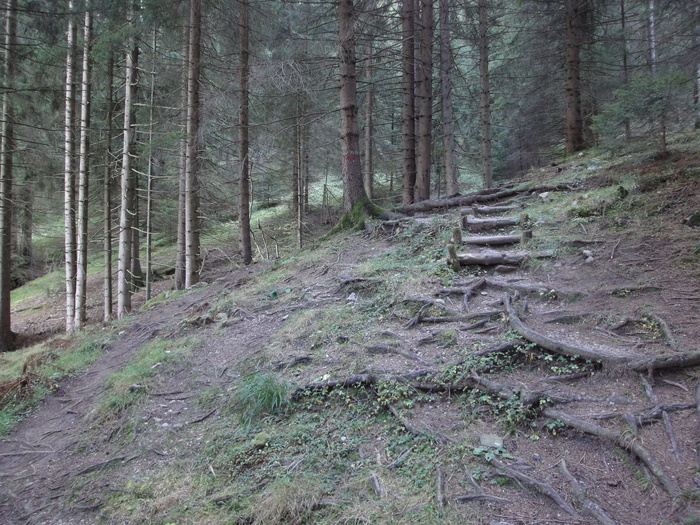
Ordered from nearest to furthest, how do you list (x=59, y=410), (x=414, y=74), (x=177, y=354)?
(x=59, y=410)
(x=177, y=354)
(x=414, y=74)

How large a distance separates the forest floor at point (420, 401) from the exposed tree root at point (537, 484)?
12 millimetres

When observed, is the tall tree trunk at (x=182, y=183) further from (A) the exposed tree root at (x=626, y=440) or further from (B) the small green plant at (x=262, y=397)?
(A) the exposed tree root at (x=626, y=440)

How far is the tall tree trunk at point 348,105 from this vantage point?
10492 millimetres

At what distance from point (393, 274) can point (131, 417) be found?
462 centimetres

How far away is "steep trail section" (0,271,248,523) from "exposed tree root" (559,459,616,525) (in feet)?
15.4

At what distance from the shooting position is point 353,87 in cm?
1082

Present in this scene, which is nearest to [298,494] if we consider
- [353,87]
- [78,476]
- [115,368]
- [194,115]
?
[78,476]

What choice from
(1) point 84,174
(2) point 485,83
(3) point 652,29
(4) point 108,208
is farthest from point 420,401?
(3) point 652,29

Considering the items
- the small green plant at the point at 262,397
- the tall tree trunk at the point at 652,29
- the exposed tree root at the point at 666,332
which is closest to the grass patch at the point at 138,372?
the small green plant at the point at 262,397

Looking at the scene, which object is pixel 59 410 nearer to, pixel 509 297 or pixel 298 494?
pixel 298 494

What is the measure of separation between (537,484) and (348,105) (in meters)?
9.54

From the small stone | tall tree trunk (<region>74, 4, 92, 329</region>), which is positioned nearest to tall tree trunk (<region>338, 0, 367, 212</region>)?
tall tree trunk (<region>74, 4, 92, 329</region>)

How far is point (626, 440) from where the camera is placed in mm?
3121

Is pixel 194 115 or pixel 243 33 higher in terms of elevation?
pixel 243 33
